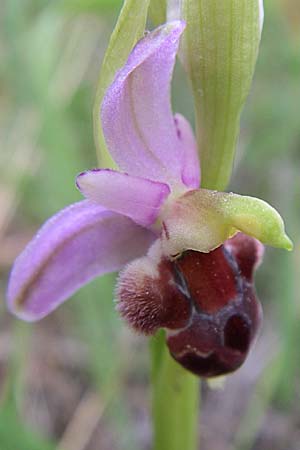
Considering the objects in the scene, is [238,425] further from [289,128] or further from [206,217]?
[206,217]

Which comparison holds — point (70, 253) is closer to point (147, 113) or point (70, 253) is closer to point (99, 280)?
point (147, 113)

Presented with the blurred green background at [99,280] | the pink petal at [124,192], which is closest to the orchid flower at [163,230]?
the pink petal at [124,192]

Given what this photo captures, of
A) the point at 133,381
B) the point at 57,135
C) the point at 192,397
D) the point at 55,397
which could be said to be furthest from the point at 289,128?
the point at 192,397

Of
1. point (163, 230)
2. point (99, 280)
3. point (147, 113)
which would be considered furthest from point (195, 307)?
point (99, 280)

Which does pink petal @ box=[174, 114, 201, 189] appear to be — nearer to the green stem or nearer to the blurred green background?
the green stem

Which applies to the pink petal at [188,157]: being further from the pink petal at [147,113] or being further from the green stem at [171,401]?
the green stem at [171,401]

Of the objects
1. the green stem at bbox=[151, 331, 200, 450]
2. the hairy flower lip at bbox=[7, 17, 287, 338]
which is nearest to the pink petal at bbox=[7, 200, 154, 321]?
the hairy flower lip at bbox=[7, 17, 287, 338]
